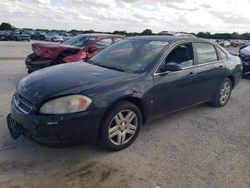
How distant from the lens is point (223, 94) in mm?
6219

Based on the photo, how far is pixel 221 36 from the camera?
242 ft

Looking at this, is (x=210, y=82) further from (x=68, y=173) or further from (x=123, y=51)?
(x=68, y=173)

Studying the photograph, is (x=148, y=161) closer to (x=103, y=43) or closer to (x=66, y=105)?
(x=66, y=105)

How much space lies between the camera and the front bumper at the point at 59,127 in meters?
3.33

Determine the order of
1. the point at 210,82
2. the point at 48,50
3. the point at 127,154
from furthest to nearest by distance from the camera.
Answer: the point at 48,50
the point at 210,82
the point at 127,154

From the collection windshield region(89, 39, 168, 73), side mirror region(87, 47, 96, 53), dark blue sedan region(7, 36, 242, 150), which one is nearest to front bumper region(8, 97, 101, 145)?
dark blue sedan region(7, 36, 242, 150)

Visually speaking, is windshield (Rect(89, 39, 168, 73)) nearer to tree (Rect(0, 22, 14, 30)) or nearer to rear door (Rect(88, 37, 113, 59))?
rear door (Rect(88, 37, 113, 59))

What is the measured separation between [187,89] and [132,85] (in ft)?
4.52

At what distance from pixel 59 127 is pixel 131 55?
1927mm

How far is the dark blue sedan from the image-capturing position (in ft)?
11.2

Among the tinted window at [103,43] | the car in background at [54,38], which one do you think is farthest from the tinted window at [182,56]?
the car in background at [54,38]

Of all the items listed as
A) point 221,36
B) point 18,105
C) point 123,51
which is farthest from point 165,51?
point 221,36

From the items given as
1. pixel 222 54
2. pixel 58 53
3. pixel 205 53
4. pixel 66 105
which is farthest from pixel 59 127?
pixel 58 53

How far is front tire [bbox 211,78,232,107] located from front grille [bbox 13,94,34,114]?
389 cm
